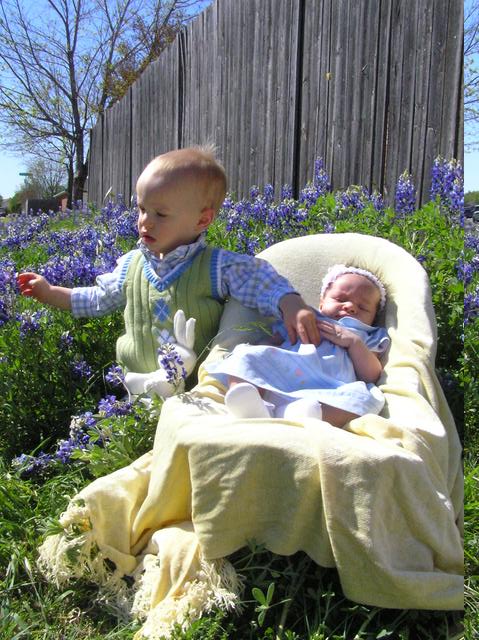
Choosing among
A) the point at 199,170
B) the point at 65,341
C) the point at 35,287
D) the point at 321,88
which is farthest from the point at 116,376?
the point at 321,88

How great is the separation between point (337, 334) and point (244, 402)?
65cm

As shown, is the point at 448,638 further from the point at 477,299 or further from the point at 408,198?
the point at 408,198

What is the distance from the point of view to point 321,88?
616cm

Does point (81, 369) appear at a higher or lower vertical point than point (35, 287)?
lower

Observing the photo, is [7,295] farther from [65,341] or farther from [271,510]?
[271,510]

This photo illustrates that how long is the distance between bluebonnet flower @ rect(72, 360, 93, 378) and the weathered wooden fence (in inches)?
88.0

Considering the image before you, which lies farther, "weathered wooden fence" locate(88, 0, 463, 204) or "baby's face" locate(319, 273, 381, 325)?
"weathered wooden fence" locate(88, 0, 463, 204)

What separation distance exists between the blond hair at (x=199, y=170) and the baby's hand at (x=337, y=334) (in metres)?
0.77

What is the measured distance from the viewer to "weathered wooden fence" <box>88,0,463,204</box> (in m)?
4.82

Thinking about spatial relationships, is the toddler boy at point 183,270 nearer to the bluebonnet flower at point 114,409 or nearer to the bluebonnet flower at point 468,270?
the bluebonnet flower at point 114,409

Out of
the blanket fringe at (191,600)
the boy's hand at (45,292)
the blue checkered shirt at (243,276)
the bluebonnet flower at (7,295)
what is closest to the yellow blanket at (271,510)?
the blanket fringe at (191,600)

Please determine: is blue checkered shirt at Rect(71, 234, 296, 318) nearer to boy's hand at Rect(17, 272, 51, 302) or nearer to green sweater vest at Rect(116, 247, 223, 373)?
green sweater vest at Rect(116, 247, 223, 373)

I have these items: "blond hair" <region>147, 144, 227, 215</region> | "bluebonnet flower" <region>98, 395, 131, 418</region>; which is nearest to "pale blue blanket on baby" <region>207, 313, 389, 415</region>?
"bluebonnet flower" <region>98, 395, 131, 418</region>

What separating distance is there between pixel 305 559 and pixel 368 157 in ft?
13.2
